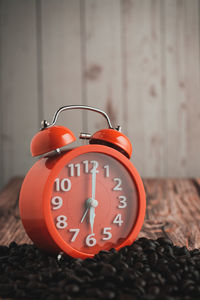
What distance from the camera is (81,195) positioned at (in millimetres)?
837

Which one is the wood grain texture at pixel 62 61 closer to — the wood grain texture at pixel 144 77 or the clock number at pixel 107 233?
the wood grain texture at pixel 144 77

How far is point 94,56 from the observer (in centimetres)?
215

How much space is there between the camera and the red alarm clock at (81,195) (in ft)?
2.64

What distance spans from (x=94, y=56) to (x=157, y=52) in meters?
0.38

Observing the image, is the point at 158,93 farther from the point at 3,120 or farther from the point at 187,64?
the point at 3,120

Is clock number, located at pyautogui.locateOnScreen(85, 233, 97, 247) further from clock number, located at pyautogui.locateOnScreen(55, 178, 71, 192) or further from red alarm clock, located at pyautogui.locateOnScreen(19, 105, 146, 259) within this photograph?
clock number, located at pyautogui.locateOnScreen(55, 178, 71, 192)

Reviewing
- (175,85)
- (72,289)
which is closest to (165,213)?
(72,289)

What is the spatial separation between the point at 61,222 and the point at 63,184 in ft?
0.28

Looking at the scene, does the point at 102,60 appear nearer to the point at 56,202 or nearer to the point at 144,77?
the point at 144,77

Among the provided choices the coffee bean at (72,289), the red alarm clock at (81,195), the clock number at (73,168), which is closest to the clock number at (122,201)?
the red alarm clock at (81,195)

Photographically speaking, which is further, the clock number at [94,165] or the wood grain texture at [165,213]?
the wood grain texture at [165,213]

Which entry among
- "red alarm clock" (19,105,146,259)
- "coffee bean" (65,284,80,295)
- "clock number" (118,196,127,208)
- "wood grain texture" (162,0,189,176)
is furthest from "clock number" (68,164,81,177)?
"wood grain texture" (162,0,189,176)

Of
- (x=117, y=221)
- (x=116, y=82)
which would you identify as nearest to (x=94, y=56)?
(x=116, y=82)

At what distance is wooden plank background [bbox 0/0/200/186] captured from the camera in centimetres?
213
